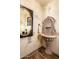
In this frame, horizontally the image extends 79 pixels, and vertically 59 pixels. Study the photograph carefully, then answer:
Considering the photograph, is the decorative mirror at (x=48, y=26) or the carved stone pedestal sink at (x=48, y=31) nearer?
the carved stone pedestal sink at (x=48, y=31)

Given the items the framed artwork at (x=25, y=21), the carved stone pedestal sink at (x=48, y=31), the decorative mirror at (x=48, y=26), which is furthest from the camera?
the decorative mirror at (x=48, y=26)

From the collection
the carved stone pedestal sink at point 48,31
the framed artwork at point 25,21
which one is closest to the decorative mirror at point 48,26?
the carved stone pedestal sink at point 48,31

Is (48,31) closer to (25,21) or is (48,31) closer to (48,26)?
(48,26)

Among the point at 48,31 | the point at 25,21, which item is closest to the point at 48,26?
the point at 48,31

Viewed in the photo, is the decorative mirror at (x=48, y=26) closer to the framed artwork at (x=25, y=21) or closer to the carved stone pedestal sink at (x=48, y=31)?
the carved stone pedestal sink at (x=48, y=31)

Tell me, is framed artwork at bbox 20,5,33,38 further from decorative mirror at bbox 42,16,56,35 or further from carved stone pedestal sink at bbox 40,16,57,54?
decorative mirror at bbox 42,16,56,35

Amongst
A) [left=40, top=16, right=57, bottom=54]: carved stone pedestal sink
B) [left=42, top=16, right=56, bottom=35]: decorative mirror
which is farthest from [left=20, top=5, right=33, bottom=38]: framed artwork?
[left=42, top=16, right=56, bottom=35]: decorative mirror

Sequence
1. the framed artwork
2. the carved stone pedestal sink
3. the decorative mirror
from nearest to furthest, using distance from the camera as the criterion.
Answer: the framed artwork
the carved stone pedestal sink
the decorative mirror

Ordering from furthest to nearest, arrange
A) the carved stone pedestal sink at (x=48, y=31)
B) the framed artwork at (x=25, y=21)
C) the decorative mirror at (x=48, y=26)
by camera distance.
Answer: the decorative mirror at (x=48, y=26), the carved stone pedestal sink at (x=48, y=31), the framed artwork at (x=25, y=21)

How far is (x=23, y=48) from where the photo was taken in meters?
2.35

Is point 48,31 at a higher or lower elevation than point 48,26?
lower

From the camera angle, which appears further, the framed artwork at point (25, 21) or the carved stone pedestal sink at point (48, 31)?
the carved stone pedestal sink at point (48, 31)
